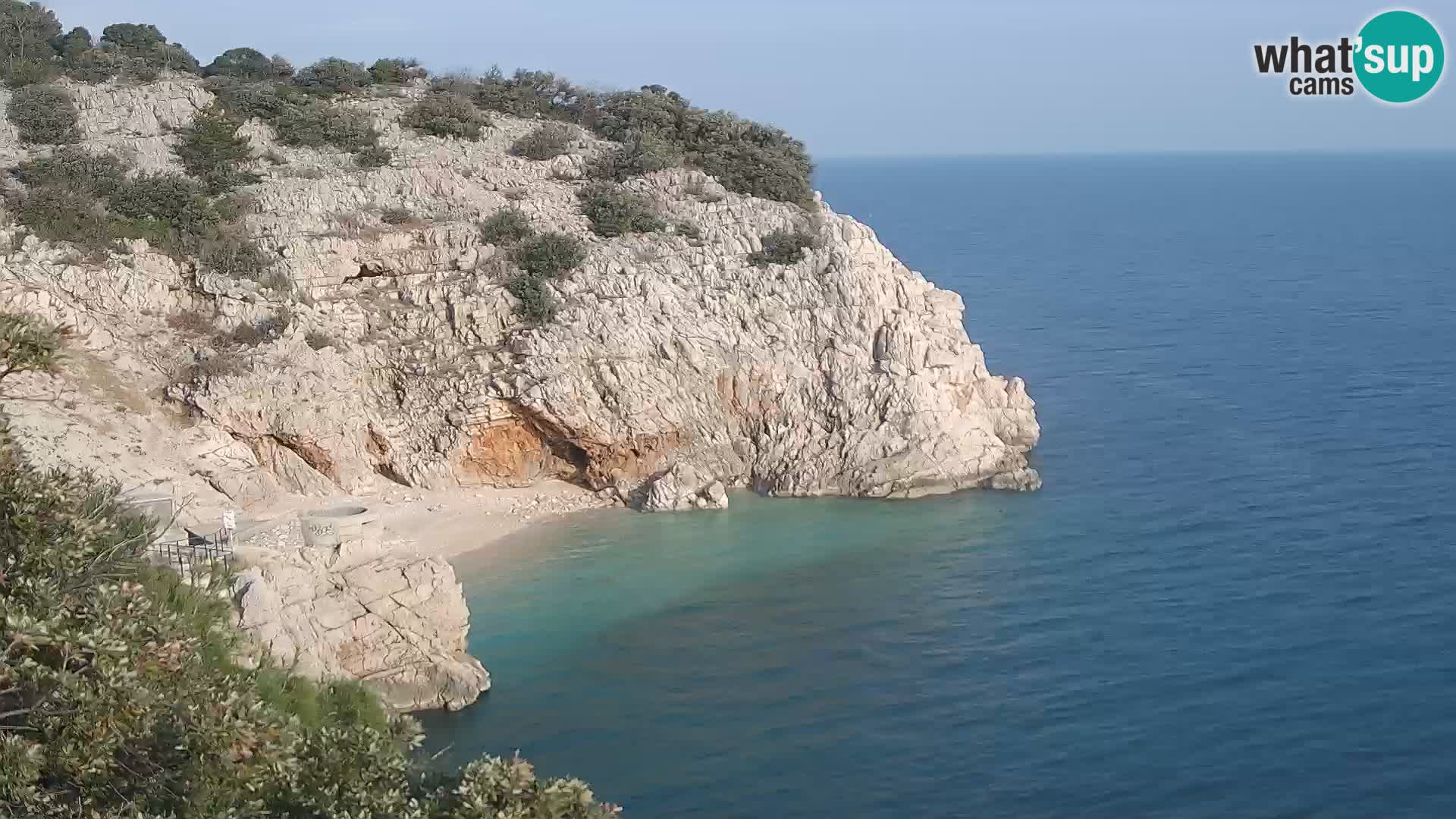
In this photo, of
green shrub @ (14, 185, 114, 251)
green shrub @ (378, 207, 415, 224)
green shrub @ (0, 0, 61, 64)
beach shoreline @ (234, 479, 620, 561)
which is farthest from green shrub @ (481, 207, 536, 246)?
green shrub @ (0, 0, 61, 64)

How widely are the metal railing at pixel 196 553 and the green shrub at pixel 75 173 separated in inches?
592

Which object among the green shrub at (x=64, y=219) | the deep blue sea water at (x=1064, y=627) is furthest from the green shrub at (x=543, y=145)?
the deep blue sea water at (x=1064, y=627)

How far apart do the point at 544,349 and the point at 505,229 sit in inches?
158

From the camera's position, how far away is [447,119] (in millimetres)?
38500

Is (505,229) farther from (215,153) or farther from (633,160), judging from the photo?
(215,153)

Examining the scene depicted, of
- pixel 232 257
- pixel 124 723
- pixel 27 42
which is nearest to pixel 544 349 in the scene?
pixel 232 257

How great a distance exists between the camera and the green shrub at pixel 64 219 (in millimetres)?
32156

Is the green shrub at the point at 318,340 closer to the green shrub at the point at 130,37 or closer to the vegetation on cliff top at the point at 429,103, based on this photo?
the vegetation on cliff top at the point at 429,103

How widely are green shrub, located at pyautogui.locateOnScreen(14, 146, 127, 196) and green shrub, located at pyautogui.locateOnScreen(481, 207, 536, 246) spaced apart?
8906 millimetres

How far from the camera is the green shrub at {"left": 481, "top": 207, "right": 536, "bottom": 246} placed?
34812 mm

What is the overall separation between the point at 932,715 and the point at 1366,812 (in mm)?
6309

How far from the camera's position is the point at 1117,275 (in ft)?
233

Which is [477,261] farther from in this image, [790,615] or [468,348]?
[790,615]

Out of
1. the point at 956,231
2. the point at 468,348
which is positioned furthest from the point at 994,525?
the point at 956,231
